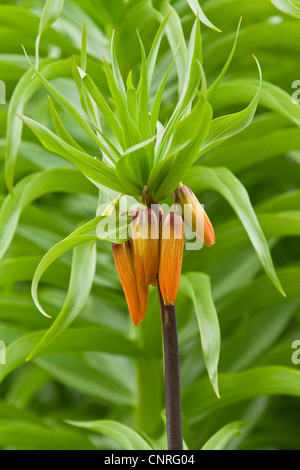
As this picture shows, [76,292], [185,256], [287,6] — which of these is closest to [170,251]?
[76,292]

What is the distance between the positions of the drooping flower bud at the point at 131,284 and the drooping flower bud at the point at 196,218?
0.04 metres

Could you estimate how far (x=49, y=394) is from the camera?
1246 mm

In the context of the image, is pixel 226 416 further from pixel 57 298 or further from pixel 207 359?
pixel 207 359

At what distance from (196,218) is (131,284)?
0.20 feet

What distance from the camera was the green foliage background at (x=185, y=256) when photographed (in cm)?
67

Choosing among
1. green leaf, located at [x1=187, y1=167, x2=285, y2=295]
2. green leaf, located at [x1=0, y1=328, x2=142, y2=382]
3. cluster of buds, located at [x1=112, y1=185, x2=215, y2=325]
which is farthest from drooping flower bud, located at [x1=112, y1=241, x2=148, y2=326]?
green leaf, located at [x1=0, y1=328, x2=142, y2=382]

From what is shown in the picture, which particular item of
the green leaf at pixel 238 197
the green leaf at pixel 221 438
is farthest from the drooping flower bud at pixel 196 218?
the green leaf at pixel 221 438

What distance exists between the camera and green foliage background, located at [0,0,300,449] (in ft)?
2.19

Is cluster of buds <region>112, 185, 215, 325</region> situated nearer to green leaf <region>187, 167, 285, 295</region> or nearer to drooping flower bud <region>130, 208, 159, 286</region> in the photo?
drooping flower bud <region>130, 208, 159, 286</region>

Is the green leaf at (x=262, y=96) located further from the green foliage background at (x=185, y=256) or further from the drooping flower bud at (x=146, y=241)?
the drooping flower bud at (x=146, y=241)

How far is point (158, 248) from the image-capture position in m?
0.40

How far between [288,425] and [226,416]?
160 mm

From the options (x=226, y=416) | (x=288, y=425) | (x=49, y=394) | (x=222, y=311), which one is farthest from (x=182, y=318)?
(x=49, y=394)
